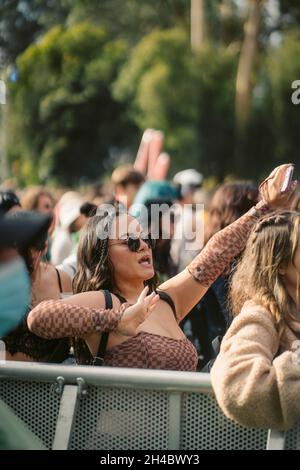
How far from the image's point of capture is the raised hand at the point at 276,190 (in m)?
3.74

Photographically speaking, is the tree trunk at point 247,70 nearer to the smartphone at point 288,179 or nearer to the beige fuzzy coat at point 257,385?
the smartphone at point 288,179

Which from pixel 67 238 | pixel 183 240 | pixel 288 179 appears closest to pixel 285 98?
pixel 67 238

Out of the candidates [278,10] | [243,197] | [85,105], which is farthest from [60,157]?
[243,197]

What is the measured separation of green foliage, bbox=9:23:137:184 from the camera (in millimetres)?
34594

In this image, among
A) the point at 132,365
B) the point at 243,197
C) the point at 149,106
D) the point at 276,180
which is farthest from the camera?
the point at 149,106

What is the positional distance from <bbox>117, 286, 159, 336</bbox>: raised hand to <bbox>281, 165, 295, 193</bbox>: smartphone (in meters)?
0.72

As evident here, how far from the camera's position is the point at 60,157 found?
36.0m

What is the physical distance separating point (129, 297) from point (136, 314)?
1.68ft

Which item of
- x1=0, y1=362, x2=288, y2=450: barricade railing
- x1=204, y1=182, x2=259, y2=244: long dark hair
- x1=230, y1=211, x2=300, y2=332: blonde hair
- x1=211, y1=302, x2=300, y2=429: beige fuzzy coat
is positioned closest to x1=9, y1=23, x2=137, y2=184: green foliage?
x1=204, y1=182, x2=259, y2=244: long dark hair

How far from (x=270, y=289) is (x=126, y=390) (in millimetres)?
586

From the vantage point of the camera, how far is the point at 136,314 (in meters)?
3.33

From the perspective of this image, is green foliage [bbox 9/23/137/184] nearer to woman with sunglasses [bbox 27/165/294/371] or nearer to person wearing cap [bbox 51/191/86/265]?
person wearing cap [bbox 51/191/86/265]

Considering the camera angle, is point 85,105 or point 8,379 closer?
point 8,379
